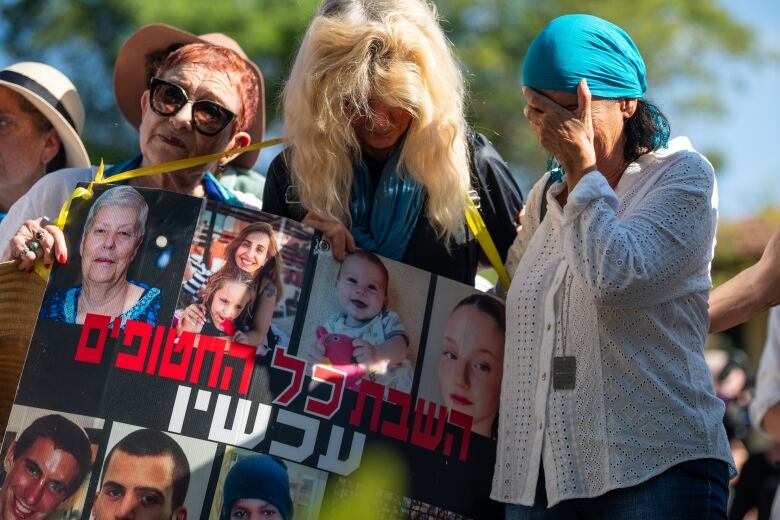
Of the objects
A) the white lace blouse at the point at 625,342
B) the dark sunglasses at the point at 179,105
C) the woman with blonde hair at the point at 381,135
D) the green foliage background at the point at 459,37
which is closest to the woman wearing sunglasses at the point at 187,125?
the dark sunglasses at the point at 179,105

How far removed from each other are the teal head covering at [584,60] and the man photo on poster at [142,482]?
1.27 meters

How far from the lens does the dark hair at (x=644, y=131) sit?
266 cm

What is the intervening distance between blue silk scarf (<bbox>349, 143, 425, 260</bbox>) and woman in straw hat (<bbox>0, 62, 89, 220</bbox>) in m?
1.27

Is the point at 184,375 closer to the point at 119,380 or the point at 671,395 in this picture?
the point at 119,380

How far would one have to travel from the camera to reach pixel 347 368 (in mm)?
2830

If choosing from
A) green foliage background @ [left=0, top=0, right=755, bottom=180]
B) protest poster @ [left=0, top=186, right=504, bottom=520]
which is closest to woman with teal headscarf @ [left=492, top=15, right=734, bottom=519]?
protest poster @ [left=0, top=186, right=504, bottom=520]

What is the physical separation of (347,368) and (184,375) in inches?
16.5

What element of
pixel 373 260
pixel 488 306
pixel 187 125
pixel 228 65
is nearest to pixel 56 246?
pixel 187 125

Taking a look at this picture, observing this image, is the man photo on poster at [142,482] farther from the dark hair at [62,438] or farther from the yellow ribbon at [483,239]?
the yellow ribbon at [483,239]

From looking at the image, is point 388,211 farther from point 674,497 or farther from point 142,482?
point 674,497

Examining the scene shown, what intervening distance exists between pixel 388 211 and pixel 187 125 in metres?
0.75

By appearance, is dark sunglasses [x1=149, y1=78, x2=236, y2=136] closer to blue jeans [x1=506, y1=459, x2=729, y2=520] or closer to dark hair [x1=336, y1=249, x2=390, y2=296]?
dark hair [x1=336, y1=249, x2=390, y2=296]

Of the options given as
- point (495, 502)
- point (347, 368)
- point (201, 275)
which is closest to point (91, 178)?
point (201, 275)

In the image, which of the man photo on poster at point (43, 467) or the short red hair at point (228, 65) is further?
the short red hair at point (228, 65)
